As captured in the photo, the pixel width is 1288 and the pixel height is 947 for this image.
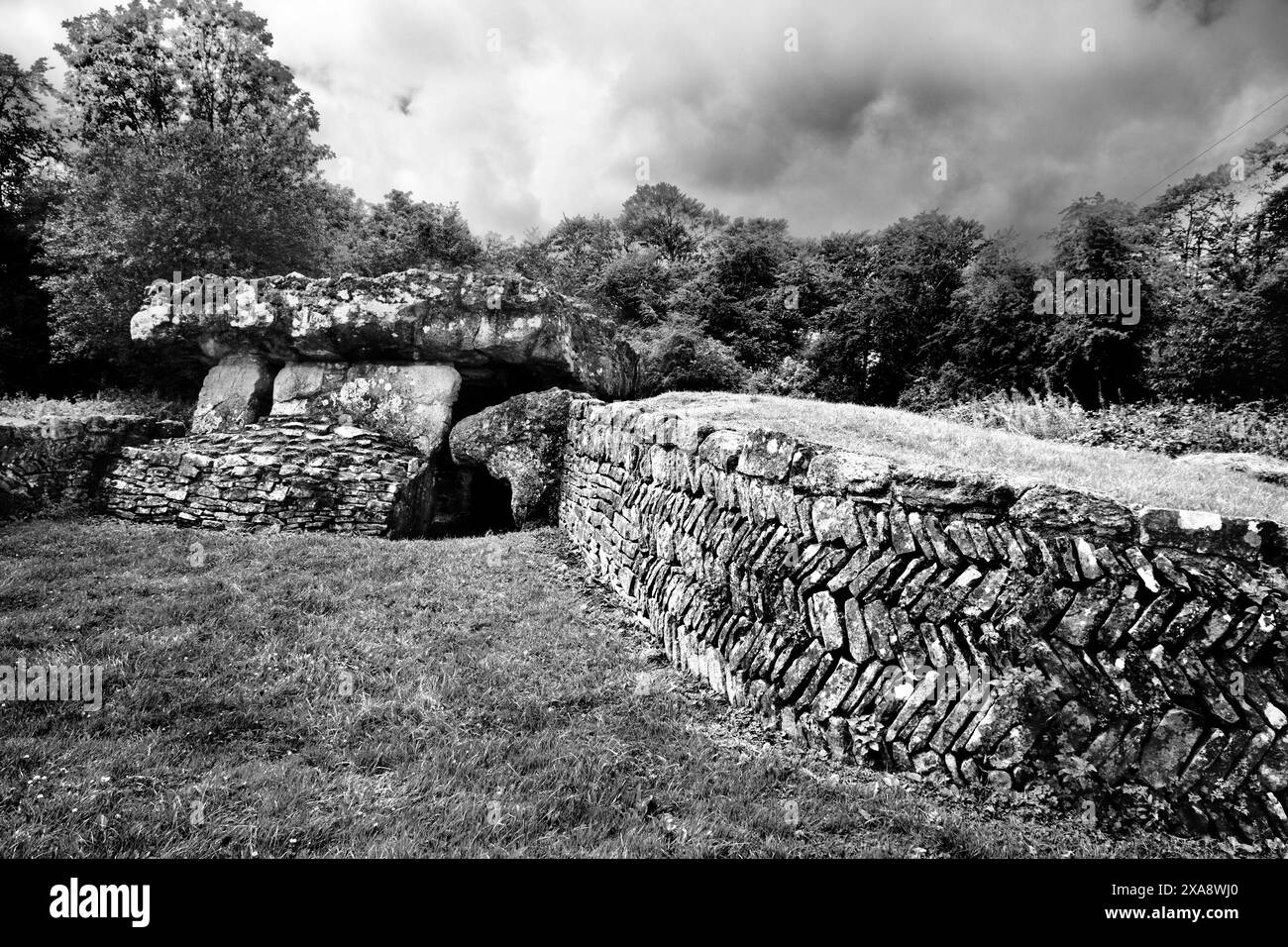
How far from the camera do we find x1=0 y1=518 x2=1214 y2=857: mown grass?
3.29m

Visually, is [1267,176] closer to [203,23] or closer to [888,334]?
[888,334]

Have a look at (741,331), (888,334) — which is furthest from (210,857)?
(741,331)

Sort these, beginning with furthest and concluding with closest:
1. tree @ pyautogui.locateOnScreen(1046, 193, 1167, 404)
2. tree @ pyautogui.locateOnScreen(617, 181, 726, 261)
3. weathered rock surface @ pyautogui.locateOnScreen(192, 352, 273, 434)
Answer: tree @ pyautogui.locateOnScreen(617, 181, 726, 261), tree @ pyautogui.locateOnScreen(1046, 193, 1167, 404), weathered rock surface @ pyautogui.locateOnScreen(192, 352, 273, 434)

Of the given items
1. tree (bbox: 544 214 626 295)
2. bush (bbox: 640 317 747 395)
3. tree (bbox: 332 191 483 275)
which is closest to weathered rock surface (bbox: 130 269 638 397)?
bush (bbox: 640 317 747 395)

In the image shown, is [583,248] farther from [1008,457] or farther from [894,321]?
[1008,457]

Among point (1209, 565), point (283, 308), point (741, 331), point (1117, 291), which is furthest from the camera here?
point (741, 331)

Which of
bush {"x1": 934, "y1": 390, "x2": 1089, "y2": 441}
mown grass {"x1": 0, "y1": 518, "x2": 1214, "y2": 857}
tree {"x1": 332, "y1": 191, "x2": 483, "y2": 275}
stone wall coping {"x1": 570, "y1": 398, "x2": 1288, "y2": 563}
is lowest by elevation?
mown grass {"x1": 0, "y1": 518, "x2": 1214, "y2": 857}

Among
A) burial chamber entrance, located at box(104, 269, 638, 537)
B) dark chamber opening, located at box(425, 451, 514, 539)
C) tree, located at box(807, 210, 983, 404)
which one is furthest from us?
tree, located at box(807, 210, 983, 404)

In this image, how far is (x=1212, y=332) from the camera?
13852 millimetres

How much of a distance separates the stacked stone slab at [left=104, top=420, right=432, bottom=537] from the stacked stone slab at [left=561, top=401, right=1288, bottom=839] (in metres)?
6.81

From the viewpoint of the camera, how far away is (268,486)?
9.81 metres

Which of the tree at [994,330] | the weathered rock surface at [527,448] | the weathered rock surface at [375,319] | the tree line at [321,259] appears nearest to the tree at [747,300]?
the tree line at [321,259]

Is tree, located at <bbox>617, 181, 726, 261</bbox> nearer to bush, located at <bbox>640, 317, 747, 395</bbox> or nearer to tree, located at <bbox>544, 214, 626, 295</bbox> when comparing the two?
tree, located at <bbox>544, 214, 626, 295</bbox>

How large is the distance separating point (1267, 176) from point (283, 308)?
25.6 metres
